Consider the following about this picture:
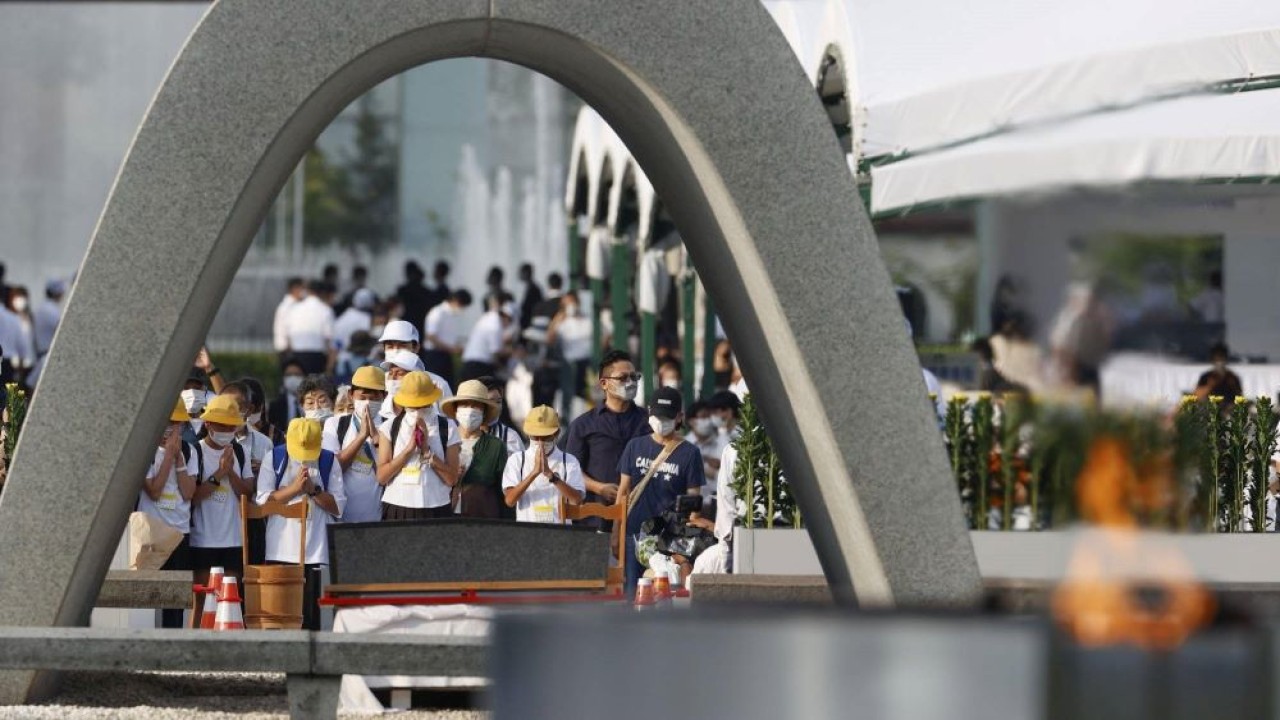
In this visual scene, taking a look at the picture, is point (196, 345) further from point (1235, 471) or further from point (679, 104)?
point (1235, 471)

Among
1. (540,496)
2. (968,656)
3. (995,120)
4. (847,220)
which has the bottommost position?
(968,656)

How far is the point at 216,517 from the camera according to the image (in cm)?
1210

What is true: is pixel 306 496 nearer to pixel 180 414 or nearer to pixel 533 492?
pixel 180 414

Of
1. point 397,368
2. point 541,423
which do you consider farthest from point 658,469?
point 397,368

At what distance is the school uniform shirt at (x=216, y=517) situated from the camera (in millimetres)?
12078

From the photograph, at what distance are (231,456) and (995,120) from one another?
5.08 meters

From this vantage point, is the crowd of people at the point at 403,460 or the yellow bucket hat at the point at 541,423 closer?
the crowd of people at the point at 403,460

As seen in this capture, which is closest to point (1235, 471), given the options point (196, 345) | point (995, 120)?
point (995, 120)

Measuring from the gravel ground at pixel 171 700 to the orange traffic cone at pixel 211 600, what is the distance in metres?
0.30

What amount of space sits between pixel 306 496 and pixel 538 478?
1388 mm

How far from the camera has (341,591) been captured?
385 inches

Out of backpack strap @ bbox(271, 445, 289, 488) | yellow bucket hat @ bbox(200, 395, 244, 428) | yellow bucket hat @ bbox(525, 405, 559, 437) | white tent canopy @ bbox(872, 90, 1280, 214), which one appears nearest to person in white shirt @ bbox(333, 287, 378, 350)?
white tent canopy @ bbox(872, 90, 1280, 214)

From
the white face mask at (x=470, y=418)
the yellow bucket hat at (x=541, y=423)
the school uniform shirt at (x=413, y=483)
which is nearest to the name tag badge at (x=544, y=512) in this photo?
the yellow bucket hat at (x=541, y=423)

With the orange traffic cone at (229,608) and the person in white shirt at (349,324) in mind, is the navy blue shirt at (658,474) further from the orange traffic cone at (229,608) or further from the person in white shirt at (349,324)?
the person in white shirt at (349,324)
